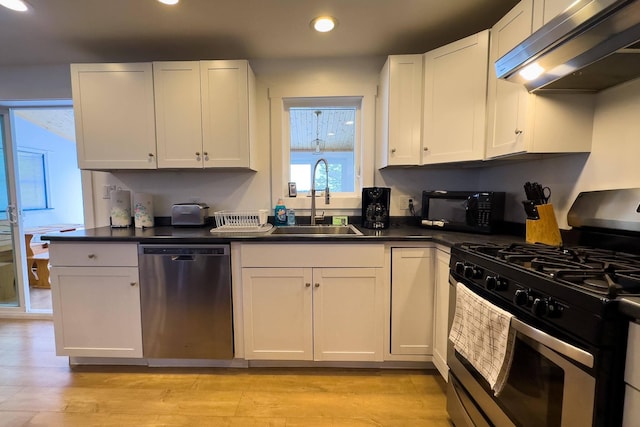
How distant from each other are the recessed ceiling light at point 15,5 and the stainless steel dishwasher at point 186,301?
5.11ft

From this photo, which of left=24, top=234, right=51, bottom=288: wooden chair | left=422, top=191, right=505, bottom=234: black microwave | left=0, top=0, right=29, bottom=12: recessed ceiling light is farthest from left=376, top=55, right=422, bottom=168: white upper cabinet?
left=24, top=234, right=51, bottom=288: wooden chair

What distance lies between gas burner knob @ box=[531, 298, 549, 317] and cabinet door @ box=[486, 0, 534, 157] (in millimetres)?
895

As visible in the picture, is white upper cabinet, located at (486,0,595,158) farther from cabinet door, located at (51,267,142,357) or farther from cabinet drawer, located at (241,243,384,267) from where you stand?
cabinet door, located at (51,267,142,357)

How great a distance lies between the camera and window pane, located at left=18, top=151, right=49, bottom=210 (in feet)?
14.6

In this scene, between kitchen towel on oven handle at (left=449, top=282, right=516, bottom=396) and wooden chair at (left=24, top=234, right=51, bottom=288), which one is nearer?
kitchen towel on oven handle at (left=449, top=282, right=516, bottom=396)

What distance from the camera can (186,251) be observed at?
1.76 meters

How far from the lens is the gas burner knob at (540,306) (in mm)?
846

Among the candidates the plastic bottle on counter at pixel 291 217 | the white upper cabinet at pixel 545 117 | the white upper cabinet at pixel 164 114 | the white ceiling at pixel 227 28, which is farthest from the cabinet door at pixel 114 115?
the white upper cabinet at pixel 545 117

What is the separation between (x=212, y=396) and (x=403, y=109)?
2254 mm

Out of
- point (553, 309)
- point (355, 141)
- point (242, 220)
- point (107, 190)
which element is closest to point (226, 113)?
point (242, 220)

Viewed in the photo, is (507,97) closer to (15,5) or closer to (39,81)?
(15,5)

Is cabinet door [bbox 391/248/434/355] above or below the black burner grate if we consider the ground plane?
below

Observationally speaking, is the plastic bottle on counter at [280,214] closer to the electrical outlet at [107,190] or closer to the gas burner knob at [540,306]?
the electrical outlet at [107,190]

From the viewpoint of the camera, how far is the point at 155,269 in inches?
70.4
